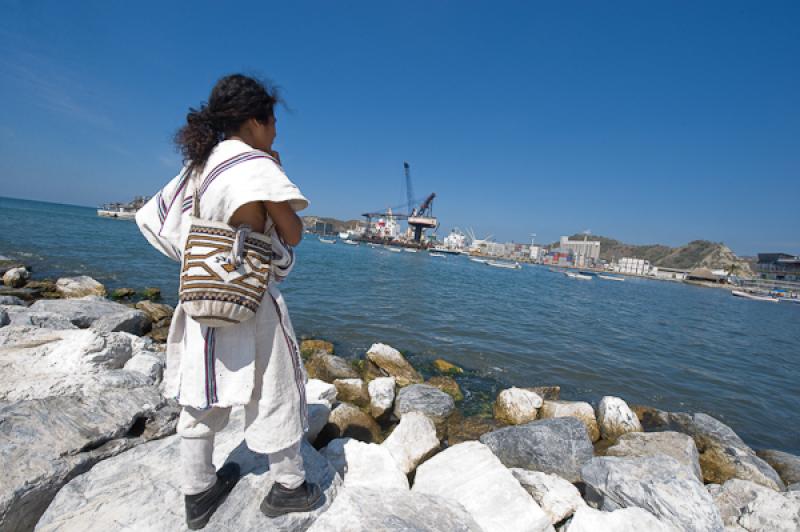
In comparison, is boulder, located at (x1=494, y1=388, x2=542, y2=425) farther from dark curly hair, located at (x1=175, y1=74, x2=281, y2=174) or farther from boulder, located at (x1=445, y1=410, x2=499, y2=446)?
dark curly hair, located at (x1=175, y1=74, x2=281, y2=174)

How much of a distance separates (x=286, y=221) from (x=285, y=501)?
1301 millimetres

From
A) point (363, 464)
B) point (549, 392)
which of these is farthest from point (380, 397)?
point (549, 392)

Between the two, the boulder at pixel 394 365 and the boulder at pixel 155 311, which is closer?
the boulder at pixel 394 365

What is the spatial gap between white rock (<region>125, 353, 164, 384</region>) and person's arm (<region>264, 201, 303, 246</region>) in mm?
2599

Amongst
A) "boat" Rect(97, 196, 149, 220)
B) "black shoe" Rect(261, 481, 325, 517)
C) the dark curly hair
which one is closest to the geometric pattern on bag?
the dark curly hair

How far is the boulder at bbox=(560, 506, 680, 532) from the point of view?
5.97ft

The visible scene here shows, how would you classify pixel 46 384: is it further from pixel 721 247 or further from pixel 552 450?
pixel 721 247

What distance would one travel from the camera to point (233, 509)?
1.61 metres

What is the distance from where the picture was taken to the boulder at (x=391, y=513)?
1509mm

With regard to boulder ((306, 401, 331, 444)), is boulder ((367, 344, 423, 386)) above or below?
below

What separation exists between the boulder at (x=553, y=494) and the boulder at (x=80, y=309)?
21.0ft

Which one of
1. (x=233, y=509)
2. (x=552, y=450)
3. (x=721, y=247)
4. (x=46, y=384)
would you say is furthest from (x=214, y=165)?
(x=721, y=247)

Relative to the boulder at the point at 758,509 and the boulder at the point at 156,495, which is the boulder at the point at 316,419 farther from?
the boulder at the point at 758,509

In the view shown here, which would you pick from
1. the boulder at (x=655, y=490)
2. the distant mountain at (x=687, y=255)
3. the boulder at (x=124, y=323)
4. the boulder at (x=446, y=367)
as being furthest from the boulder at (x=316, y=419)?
the distant mountain at (x=687, y=255)
